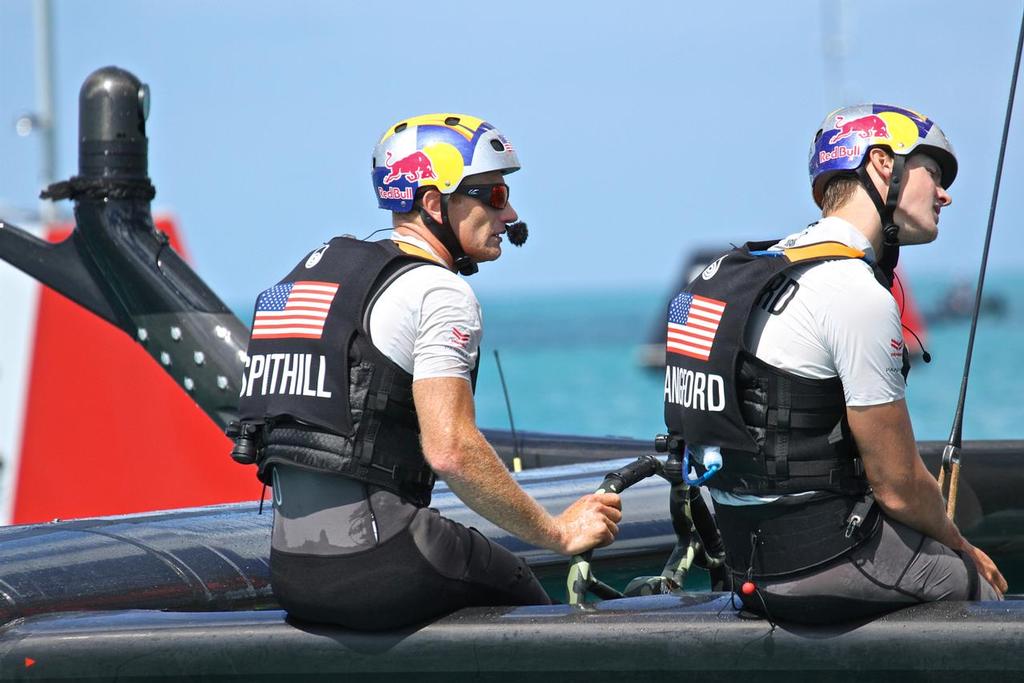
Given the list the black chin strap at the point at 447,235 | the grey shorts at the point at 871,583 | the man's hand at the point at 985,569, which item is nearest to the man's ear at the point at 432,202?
the black chin strap at the point at 447,235

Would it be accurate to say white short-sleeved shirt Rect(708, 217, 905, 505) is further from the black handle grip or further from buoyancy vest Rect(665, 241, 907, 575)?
the black handle grip

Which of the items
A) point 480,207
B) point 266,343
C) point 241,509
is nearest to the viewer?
point 266,343

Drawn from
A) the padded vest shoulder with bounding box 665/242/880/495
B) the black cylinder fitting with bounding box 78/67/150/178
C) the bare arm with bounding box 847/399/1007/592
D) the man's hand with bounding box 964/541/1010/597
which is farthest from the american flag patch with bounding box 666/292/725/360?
the black cylinder fitting with bounding box 78/67/150/178

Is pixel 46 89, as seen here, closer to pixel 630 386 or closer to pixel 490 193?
pixel 490 193

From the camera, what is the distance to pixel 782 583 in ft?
10.5

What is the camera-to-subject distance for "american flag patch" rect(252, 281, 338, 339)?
3270mm

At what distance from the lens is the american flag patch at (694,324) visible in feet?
10.5

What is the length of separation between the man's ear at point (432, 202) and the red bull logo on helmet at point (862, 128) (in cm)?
90

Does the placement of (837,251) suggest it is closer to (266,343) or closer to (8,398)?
(266,343)

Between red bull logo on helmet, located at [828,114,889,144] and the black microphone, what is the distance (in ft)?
2.56

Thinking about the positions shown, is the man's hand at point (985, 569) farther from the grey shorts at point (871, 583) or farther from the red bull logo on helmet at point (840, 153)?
the red bull logo on helmet at point (840, 153)

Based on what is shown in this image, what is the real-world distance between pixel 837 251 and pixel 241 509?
223 cm

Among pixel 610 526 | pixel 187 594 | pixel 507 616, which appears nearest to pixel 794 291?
pixel 610 526

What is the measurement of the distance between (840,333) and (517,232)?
0.96 m
